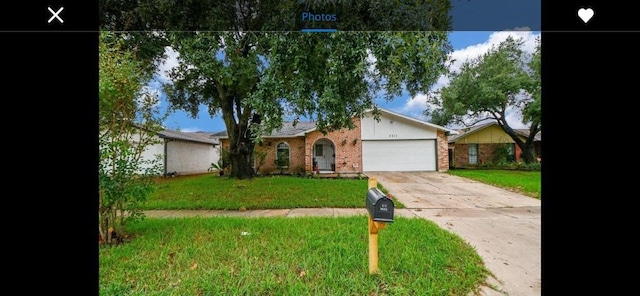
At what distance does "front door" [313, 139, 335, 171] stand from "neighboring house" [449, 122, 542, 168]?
7086 mm

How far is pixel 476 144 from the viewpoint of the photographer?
1509cm

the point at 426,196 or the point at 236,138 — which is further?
the point at 236,138

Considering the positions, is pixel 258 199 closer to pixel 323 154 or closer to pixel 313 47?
pixel 313 47

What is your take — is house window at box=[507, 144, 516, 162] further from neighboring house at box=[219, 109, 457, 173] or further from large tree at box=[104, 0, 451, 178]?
large tree at box=[104, 0, 451, 178]

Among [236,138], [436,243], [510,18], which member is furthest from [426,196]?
[236,138]

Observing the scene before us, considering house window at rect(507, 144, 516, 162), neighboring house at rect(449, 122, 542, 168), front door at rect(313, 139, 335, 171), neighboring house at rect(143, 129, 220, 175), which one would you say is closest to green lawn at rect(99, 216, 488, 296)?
neighboring house at rect(143, 129, 220, 175)

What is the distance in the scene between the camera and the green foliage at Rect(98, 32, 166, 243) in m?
2.41

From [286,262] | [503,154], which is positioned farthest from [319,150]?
[286,262]

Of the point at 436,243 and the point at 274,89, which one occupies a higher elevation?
the point at 274,89

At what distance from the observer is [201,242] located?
2957 millimetres

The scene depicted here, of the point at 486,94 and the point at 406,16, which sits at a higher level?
the point at 486,94

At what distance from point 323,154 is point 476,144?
30.5 feet
